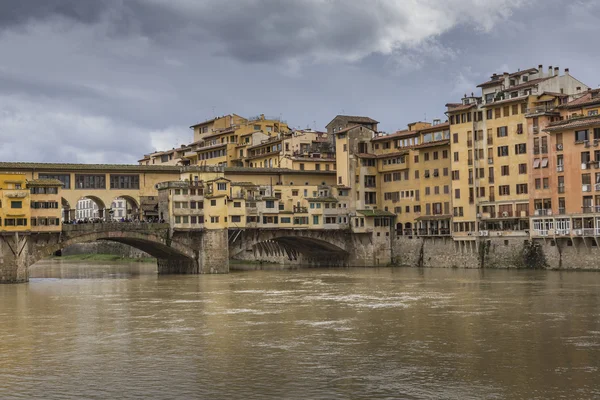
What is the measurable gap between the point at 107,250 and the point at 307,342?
314ft

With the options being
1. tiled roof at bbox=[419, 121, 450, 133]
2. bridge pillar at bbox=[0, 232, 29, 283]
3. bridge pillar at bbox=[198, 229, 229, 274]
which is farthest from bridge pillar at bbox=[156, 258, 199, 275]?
tiled roof at bbox=[419, 121, 450, 133]

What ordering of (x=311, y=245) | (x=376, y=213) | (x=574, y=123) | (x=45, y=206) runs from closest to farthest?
(x=574, y=123), (x=45, y=206), (x=376, y=213), (x=311, y=245)

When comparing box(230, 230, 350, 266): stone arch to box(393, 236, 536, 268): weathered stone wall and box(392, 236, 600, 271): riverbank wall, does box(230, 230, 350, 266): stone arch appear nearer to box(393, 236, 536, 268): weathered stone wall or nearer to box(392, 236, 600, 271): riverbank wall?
box(392, 236, 600, 271): riverbank wall

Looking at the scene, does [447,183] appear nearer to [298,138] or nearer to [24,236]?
[298,138]

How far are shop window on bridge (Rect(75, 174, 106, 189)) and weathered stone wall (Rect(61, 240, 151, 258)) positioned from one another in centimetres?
3352

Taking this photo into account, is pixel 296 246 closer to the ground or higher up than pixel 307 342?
higher up

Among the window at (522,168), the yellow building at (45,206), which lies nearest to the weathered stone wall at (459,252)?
the window at (522,168)

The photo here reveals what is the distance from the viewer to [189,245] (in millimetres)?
80500

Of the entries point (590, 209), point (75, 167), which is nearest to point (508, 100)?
point (590, 209)

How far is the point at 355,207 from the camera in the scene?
3679 inches

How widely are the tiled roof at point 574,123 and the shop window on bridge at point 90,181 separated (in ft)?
134

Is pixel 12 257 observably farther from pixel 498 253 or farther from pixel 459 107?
pixel 459 107

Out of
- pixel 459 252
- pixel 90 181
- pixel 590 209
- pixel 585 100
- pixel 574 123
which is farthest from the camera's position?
pixel 90 181

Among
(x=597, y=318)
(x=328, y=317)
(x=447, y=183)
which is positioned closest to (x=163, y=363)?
(x=328, y=317)
